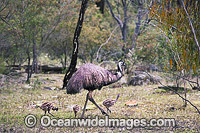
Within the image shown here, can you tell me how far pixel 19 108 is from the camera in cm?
827

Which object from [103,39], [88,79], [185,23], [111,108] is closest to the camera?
[185,23]

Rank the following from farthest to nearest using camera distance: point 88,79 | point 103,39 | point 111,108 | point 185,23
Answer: point 103,39 < point 111,108 < point 88,79 < point 185,23

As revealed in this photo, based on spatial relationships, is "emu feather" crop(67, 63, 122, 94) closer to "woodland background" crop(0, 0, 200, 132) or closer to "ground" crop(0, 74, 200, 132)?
"ground" crop(0, 74, 200, 132)

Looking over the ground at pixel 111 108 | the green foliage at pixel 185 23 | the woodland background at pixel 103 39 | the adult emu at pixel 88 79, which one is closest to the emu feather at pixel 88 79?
the adult emu at pixel 88 79

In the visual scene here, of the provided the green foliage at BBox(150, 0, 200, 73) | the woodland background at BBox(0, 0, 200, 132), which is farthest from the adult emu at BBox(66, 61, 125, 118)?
the green foliage at BBox(150, 0, 200, 73)

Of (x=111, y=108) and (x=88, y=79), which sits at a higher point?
(x=88, y=79)

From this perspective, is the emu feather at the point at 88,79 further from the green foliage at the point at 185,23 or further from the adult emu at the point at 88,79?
the green foliage at the point at 185,23

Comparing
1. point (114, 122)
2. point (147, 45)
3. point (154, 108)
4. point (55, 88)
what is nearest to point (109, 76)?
point (114, 122)

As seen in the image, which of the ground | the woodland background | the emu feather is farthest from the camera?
the emu feather

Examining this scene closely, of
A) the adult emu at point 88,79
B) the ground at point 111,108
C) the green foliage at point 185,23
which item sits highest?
the green foliage at point 185,23

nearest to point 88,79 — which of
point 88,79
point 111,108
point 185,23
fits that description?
point 88,79

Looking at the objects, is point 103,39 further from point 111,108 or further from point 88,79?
point 88,79

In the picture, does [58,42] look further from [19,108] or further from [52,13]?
[19,108]

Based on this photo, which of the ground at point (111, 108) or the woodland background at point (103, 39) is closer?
the woodland background at point (103, 39)
